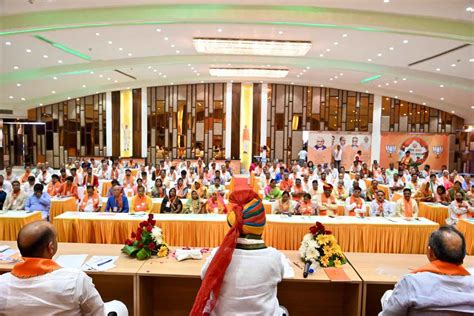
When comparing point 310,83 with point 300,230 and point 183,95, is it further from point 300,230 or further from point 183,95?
point 300,230

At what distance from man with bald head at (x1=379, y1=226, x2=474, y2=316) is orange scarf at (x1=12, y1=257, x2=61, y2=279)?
1.76 m

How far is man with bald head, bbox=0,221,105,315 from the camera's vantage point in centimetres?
165

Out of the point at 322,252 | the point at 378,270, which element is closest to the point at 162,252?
the point at 322,252

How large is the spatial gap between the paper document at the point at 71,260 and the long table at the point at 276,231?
1770 millimetres

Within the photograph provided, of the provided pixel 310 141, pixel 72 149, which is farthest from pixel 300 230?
pixel 72 149

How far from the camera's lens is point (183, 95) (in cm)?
1872

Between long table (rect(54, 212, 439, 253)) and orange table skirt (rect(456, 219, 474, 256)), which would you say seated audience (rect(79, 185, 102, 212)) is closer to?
long table (rect(54, 212, 439, 253))

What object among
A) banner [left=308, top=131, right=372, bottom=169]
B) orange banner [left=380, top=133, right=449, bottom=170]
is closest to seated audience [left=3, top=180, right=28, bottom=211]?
banner [left=308, top=131, right=372, bottom=169]

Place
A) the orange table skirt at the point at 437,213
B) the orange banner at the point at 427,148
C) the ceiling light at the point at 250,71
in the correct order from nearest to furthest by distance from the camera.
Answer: the orange table skirt at the point at 437,213 → the ceiling light at the point at 250,71 → the orange banner at the point at 427,148

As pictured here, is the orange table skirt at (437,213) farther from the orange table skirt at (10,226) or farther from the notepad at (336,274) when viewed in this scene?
the orange table skirt at (10,226)

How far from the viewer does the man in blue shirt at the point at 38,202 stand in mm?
6602

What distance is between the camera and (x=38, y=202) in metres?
6.66

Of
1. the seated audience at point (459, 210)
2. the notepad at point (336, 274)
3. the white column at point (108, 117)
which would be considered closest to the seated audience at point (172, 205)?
the notepad at point (336, 274)

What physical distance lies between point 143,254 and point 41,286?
69.4 inches
